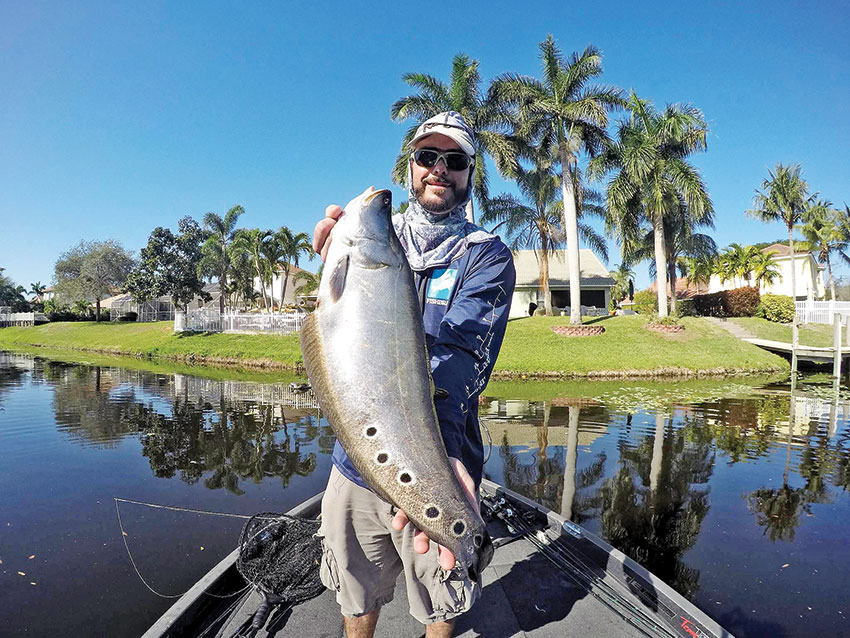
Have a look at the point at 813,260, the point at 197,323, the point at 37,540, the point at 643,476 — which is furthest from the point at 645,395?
the point at 813,260

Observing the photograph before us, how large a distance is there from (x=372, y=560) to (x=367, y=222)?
1.87m

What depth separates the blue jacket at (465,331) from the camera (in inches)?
79.7

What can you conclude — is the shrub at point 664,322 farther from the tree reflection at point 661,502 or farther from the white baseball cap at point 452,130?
the white baseball cap at point 452,130

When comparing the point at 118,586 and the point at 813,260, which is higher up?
the point at 813,260

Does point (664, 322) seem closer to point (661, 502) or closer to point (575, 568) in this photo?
point (661, 502)

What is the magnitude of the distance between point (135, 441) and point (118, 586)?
27.1 feet

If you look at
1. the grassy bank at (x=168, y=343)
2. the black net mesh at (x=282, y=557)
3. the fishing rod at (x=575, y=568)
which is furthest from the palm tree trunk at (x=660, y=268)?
the black net mesh at (x=282, y=557)

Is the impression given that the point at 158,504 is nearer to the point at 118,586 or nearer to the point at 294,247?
the point at 118,586

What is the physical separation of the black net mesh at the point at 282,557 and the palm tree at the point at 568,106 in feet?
88.9

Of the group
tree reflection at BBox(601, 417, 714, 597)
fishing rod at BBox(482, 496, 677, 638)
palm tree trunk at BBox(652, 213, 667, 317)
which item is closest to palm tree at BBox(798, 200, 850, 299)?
palm tree trunk at BBox(652, 213, 667, 317)

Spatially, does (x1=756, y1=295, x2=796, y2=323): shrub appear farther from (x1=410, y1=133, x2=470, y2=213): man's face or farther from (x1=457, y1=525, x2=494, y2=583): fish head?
(x1=457, y1=525, x2=494, y2=583): fish head

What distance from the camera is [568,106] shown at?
29.9 m

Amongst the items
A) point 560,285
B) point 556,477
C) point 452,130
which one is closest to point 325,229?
point 452,130

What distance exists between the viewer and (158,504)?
9102 mm
